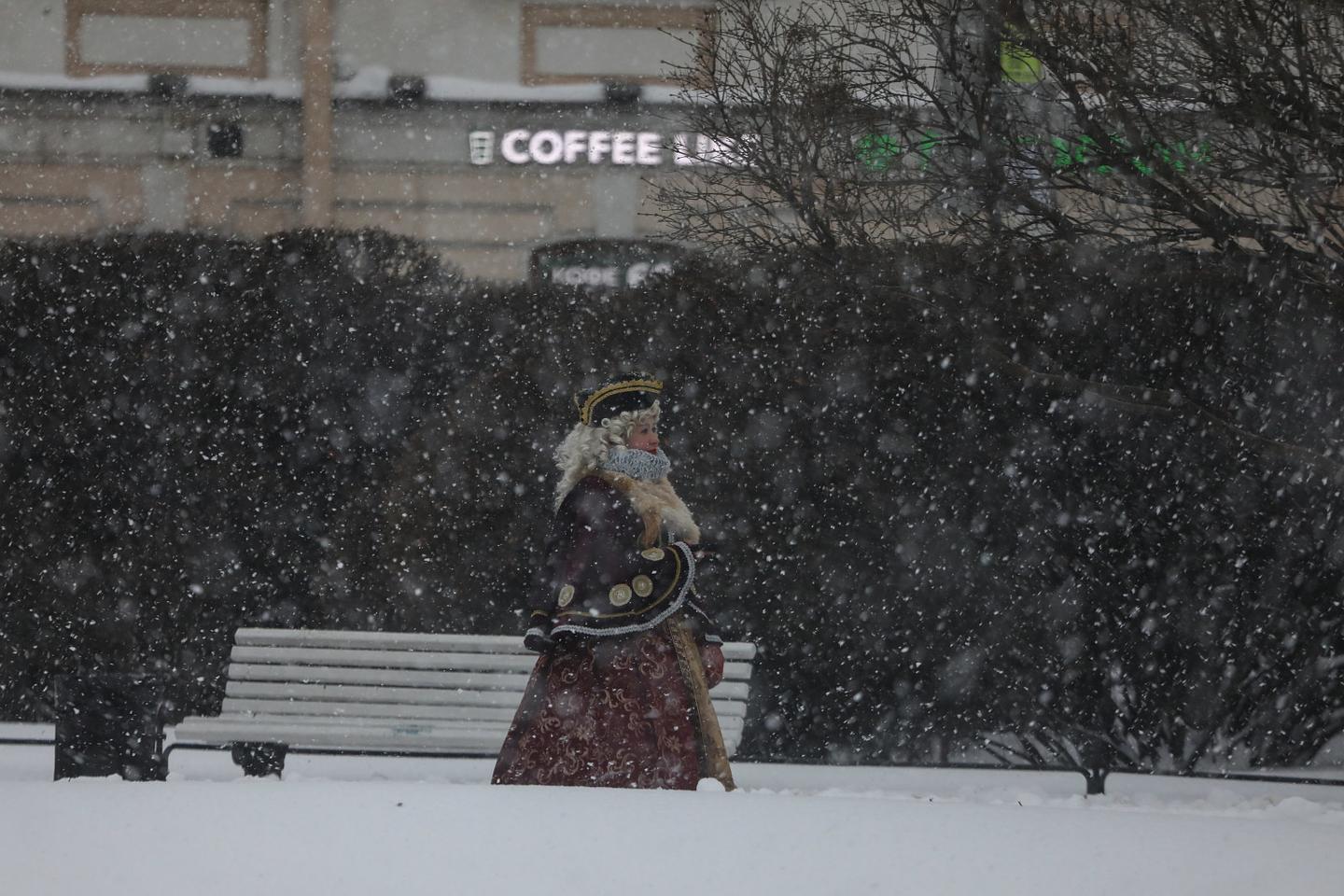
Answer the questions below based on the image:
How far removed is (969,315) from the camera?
269 inches

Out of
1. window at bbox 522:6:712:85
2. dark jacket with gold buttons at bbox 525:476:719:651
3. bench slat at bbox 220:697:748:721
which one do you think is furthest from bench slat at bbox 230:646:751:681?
window at bbox 522:6:712:85

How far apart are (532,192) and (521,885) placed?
19.8 m

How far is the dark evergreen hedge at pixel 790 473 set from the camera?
7023 millimetres

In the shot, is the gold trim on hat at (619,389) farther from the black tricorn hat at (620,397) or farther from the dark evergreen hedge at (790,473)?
the dark evergreen hedge at (790,473)

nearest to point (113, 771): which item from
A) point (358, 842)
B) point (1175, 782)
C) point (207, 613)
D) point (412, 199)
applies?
point (207, 613)

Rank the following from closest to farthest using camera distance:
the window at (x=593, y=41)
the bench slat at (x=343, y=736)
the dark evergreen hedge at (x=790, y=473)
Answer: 1. the bench slat at (x=343, y=736)
2. the dark evergreen hedge at (x=790, y=473)
3. the window at (x=593, y=41)

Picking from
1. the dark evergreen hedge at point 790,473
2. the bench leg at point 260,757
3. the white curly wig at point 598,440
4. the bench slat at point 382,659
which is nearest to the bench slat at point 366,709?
the bench slat at point 382,659

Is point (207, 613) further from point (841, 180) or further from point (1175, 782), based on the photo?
point (1175, 782)

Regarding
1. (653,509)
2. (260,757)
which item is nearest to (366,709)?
(260,757)

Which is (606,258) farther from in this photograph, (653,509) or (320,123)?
(653,509)

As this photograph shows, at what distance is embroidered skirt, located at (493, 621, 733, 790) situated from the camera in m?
4.63

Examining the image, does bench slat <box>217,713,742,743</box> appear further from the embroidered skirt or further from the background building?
the background building

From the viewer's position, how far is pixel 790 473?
729 centimetres

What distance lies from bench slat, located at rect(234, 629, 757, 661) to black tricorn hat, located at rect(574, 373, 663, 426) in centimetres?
215
